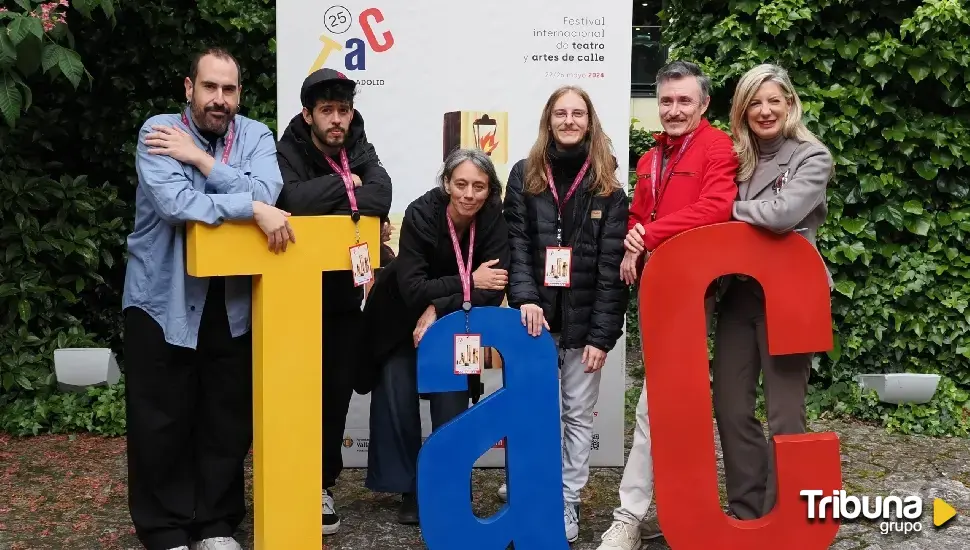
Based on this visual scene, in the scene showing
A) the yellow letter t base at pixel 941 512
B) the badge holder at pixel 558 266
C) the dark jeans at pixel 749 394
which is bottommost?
the yellow letter t base at pixel 941 512

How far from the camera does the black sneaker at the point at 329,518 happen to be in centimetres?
382

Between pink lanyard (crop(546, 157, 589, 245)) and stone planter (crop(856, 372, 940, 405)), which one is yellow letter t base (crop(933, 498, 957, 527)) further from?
pink lanyard (crop(546, 157, 589, 245))

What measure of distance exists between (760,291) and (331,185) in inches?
65.0

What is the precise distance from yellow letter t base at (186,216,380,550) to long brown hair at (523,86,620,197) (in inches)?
30.3

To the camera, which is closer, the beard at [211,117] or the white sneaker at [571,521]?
the beard at [211,117]

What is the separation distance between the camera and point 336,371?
3793mm

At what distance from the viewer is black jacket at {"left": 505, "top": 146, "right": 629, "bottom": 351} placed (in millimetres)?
3561

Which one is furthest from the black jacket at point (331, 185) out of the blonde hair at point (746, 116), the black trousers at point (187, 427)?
the blonde hair at point (746, 116)

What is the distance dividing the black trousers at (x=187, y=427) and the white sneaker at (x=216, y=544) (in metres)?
0.03

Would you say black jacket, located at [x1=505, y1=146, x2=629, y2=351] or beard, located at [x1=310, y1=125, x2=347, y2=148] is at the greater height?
beard, located at [x1=310, y1=125, x2=347, y2=148]

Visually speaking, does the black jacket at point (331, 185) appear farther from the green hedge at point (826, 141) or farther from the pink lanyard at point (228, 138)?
the green hedge at point (826, 141)

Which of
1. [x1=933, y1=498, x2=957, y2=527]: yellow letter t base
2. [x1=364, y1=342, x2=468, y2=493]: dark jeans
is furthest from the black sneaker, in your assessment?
[x1=933, y1=498, x2=957, y2=527]: yellow letter t base

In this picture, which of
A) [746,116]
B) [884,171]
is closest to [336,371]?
[746,116]

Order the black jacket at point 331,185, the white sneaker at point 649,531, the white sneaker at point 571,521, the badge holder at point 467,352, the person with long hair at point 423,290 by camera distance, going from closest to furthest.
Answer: the badge holder at point 467,352 → the black jacket at point 331,185 → the person with long hair at point 423,290 → the white sneaker at point 571,521 → the white sneaker at point 649,531
